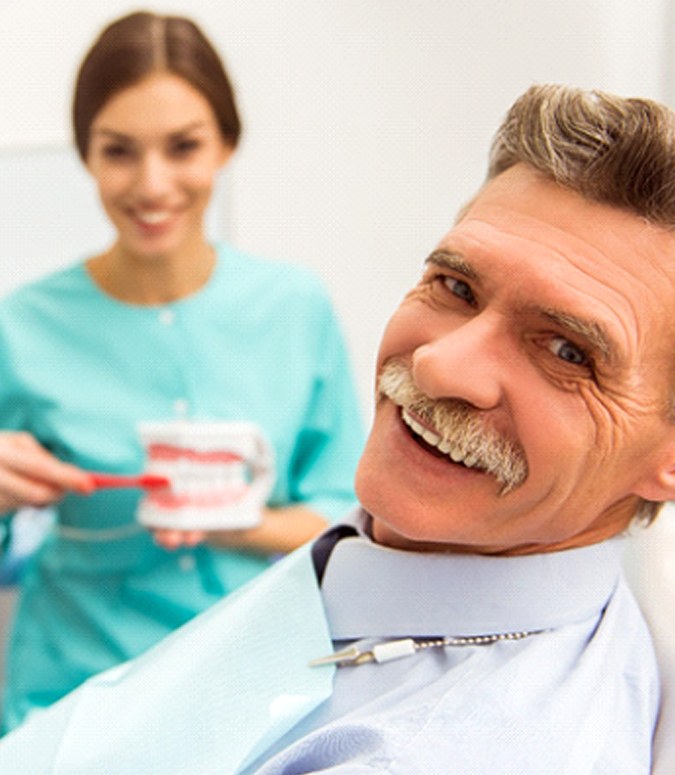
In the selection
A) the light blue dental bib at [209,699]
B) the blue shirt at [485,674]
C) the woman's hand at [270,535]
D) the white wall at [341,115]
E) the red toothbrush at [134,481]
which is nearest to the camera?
the blue shirt at [485,674]

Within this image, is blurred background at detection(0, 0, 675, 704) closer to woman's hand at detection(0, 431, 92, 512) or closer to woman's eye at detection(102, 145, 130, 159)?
woman's eye at detection(102, 145, 130, 159)

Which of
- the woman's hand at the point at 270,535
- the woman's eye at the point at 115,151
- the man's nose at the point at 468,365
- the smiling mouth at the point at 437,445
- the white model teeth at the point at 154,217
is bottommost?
the woman's hand at the point at 270,535

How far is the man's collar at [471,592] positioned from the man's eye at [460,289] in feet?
0.75

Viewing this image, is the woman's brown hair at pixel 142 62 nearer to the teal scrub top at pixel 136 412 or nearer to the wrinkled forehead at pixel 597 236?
the teal scrub top at pixel 136 412

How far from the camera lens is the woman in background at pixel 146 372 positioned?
160 cm

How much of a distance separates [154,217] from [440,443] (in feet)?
2.94

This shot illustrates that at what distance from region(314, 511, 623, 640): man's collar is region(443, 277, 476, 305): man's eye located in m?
0.23

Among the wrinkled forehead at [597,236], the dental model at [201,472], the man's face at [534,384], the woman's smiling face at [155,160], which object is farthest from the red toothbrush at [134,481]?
the wrinkled forehead at [597,236]

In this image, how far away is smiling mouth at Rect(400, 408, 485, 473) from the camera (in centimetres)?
90

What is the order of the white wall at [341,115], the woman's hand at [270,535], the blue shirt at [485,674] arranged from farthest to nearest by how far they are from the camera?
1. the white wall at [341,115]
2. the woman's hand at [270,535]
3. the blue shirt at [485,674]

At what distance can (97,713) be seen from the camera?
Answer: 3.43ft

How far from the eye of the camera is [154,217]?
1.66m

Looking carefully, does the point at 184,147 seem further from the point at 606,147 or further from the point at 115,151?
the point at 606,147

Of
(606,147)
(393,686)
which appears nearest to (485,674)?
(393,686)
